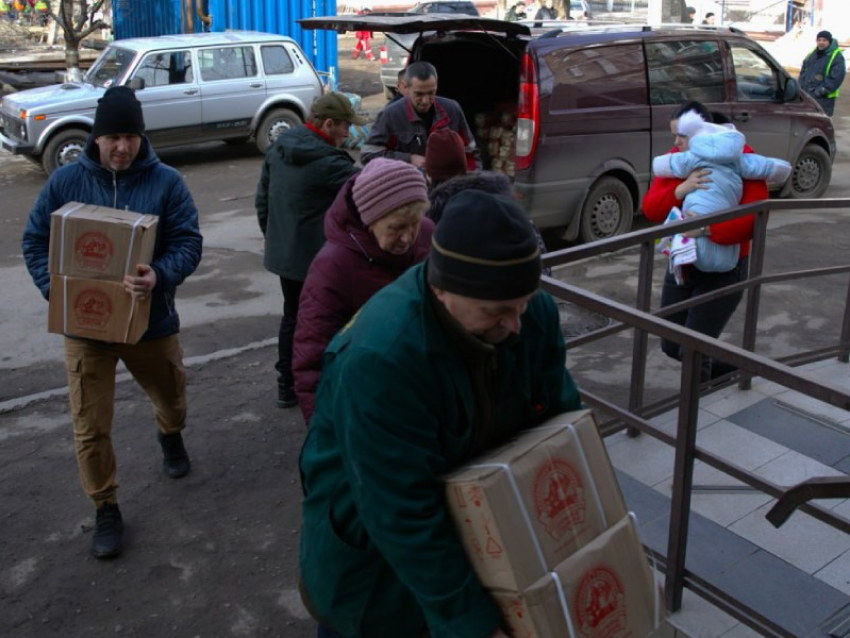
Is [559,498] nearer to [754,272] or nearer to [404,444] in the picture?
[404,444]

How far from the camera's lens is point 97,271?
3.75m

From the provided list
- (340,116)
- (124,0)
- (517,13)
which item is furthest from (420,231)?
(517,13)

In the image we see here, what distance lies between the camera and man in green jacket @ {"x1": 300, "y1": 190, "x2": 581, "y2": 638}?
1.81 meters

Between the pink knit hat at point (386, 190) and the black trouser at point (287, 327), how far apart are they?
6.25ft

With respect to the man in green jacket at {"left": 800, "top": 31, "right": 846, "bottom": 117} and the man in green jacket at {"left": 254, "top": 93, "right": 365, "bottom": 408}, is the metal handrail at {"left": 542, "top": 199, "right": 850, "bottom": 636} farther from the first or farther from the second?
the man in green jacket at {"left": 800, "top": 31, "right": 846, "bottom": 117}

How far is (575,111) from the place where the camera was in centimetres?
842

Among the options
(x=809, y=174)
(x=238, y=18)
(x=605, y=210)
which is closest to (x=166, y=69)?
(x=238, y=18)

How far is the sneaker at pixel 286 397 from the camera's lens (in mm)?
5465

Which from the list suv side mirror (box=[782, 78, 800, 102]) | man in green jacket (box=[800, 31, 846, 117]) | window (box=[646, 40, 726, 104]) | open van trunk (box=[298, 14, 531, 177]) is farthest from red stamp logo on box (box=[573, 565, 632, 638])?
man in green jacket (box=[800, 31, 846, 117])

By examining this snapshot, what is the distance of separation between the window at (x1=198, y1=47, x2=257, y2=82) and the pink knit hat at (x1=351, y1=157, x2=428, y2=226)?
34.6 ft

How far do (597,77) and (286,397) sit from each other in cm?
468

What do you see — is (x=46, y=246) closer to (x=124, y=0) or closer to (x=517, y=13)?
(x=124, y=0)

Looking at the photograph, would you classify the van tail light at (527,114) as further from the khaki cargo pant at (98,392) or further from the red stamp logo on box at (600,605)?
the red stamp logo on box at (600,605)

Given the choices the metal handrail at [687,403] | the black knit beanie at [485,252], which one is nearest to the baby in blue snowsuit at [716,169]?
the metal handrail at [687,403]
